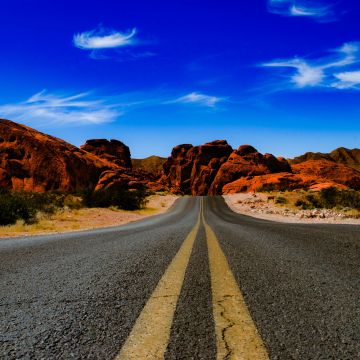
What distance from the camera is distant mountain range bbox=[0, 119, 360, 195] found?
6209 centimetres

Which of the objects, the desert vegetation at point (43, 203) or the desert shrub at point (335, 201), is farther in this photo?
the desert shrub at point (335, 201)

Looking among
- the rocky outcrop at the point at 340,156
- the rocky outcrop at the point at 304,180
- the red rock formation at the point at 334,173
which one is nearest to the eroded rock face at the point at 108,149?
the rocky outcrop at the point at 304,180

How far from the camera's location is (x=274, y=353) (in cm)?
156

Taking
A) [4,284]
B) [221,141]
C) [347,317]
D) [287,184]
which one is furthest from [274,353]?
[221,141]

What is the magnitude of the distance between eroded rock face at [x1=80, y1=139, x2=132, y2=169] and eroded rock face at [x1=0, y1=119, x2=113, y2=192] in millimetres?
27288

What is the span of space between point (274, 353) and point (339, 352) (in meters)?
0.30

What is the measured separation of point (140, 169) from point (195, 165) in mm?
19496

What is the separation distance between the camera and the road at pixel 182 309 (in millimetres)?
1625

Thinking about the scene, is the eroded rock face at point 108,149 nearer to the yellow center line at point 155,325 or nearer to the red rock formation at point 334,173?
the red rock formation at point 334,173

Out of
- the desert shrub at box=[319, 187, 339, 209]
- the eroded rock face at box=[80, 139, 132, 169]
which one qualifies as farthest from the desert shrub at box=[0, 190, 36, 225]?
the eroded rock face at box=[80, 139, 132, 169]

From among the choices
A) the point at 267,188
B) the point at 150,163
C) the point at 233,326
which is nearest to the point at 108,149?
the point at 267,188

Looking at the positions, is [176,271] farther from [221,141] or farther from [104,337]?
[221,141]

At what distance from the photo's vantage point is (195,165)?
10675 centimetres

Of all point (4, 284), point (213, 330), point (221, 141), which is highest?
point (221, 141)
